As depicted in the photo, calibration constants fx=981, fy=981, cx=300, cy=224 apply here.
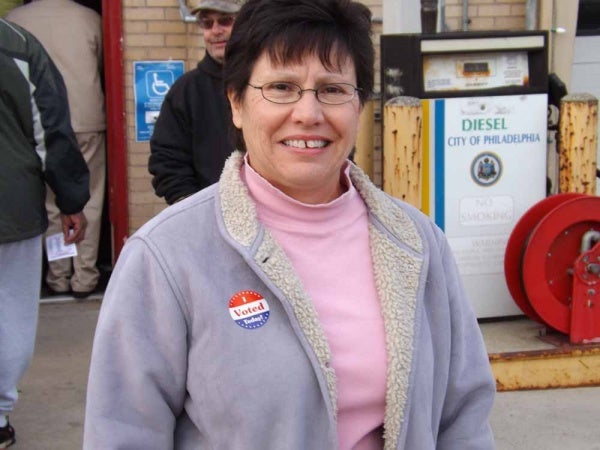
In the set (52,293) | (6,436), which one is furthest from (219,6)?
(52,293)

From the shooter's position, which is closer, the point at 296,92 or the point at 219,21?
the point at 296,92

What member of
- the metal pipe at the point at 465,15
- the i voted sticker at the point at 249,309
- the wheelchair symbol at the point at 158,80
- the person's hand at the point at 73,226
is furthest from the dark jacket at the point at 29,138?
the metal pipe at the point at 465,15

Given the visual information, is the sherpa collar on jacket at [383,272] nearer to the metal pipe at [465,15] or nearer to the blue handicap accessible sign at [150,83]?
the blue handicap accessible sign at [150,83]

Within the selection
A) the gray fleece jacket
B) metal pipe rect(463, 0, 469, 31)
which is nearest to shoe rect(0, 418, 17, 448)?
the gray fleece jacket

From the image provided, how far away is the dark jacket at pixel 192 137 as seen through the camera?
392 centimetres

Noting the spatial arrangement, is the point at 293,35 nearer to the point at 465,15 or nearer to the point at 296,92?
the point at 296,92

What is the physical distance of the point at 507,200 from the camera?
17.1 ft

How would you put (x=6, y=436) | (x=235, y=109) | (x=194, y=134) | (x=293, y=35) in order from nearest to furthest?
(x=293, y=35) < (x=235, y=109) < (x=194, y=134) < (x=6, y=436)

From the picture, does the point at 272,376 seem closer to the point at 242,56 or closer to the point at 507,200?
the point at 242,56

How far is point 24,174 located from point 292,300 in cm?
257

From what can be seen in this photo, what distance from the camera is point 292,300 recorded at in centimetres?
181

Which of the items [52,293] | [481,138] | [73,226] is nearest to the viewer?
Answer: [73,226]

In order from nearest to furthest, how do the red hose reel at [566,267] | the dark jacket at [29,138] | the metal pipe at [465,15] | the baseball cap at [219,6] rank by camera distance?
the baseball cap at [219,6], the dark jacket at [29,138], the red hose reel at [566,267], the metal pipe at [465,15]

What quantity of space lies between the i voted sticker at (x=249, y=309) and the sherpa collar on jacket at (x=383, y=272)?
46 millimetres
